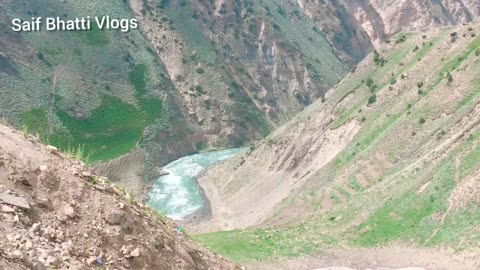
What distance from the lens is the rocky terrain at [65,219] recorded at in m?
9.70

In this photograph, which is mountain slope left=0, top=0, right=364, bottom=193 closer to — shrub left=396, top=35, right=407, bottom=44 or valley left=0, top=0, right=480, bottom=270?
valley left=0, top=0, right=480, bottom=270

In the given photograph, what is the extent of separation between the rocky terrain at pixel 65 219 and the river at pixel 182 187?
61.1m

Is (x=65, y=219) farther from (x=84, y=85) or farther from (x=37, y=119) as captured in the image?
(x=84, y=85)

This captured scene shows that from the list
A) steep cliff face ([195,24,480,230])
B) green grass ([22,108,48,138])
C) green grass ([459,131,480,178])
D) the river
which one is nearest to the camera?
green grass ([459,131,480,178])

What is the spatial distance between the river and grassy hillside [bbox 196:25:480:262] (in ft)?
16.7

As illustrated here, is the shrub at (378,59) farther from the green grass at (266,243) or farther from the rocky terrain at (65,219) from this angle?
the rocky terrain at (65,219)

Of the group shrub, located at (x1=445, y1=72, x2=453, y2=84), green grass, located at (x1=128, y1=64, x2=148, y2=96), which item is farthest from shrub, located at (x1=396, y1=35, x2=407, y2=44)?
green grass, located at (x1=128, y1=64, x2=148, y2=96)

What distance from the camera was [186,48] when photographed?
13775 cm

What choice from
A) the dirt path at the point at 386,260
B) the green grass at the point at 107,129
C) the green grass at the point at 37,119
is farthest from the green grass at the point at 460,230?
the green grass at the point at 37,119

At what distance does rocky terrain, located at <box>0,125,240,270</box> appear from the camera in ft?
31.8

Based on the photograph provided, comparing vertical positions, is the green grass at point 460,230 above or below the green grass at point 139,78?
below

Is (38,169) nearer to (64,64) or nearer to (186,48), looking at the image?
(64,64)

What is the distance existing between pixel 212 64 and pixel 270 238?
95.9 metres

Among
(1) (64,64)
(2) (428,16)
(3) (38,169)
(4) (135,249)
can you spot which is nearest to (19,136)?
(3) (38,169)
